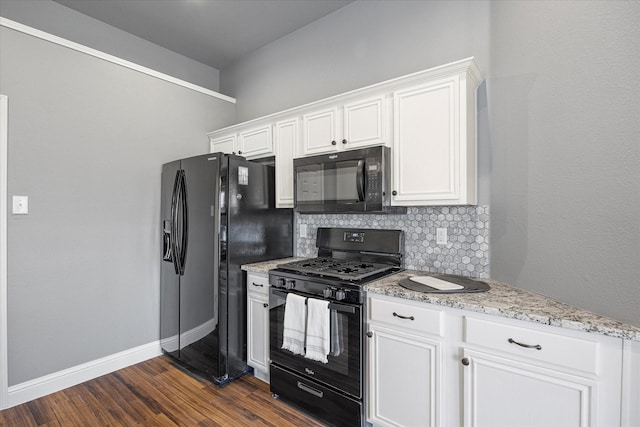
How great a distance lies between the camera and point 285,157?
8.96ft

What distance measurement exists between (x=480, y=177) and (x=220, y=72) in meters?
3.40

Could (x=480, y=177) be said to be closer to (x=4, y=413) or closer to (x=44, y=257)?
(x=44, y=257)

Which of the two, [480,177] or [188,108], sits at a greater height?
[188,108]

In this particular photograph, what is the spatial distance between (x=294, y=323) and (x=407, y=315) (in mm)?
767

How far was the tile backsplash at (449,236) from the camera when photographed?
203 cm

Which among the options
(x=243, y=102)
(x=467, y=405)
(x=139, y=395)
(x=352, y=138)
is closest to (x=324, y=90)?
(x=352, y=138)

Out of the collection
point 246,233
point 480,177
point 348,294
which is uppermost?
point 480,177

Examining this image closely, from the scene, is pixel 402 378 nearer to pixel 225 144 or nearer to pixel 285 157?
pixel 285 157

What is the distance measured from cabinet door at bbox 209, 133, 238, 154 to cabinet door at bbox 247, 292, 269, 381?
1.54 meters

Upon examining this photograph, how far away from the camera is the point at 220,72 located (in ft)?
13.1

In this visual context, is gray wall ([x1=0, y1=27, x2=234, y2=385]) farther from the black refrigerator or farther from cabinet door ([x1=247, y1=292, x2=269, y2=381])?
cabinet door ([x1=247, y1=292, x2=269, y2=381])

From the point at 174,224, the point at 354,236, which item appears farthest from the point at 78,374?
the point at 354,236

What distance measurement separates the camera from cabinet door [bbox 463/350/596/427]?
47.6 inches

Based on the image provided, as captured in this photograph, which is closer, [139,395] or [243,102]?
[139,395]
